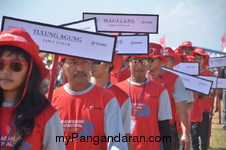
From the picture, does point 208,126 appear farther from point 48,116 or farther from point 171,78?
point 48,116

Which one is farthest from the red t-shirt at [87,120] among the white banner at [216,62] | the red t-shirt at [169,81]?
the white banner at [216,62]

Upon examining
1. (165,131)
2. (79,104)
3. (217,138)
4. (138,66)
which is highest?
(138,66)

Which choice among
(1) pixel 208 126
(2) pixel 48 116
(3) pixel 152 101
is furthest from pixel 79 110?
(1) pixel 208 126

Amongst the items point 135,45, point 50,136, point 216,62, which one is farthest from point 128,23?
point 216,62

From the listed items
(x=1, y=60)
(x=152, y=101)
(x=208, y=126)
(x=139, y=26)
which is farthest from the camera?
(x=208, y=126)

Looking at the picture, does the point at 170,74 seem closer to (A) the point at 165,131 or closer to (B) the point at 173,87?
(B) the point at 173,87

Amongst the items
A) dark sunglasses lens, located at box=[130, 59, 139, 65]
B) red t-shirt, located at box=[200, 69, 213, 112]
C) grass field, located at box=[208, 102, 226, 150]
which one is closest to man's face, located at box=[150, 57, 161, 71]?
dark sunglasses lens, located at box=[130, 59, 139, 65]

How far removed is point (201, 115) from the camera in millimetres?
8859

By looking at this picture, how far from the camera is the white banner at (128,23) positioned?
17.3ft

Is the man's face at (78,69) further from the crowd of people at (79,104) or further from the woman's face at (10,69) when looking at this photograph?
the woman's face at (10,69)

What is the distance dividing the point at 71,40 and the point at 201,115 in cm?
612

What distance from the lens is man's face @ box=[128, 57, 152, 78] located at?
17.0ft

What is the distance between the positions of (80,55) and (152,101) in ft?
6.37

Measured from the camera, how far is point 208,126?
9.41m
